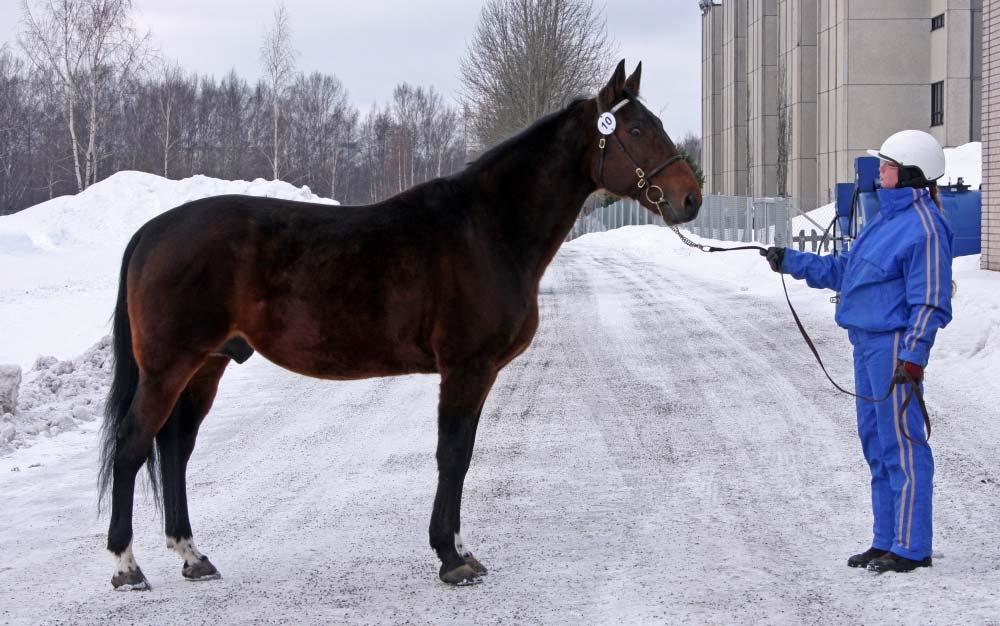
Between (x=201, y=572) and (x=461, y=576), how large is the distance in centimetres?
122

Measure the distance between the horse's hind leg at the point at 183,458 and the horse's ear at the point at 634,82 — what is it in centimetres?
241

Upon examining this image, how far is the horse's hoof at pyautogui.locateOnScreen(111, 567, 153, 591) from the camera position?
4.51 meters

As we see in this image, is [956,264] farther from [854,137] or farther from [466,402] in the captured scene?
[854,137]

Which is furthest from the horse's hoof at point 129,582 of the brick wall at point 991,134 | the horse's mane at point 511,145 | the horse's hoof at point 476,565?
the brick wall at point 991,134

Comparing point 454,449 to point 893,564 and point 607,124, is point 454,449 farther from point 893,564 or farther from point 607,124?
point 893,564

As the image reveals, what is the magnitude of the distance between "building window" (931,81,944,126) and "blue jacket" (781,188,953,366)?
37.7 m

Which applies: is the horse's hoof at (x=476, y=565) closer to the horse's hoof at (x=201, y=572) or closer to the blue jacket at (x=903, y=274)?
the horse's hoof at (x=201, y=572)

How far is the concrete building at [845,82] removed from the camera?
37.9 metres

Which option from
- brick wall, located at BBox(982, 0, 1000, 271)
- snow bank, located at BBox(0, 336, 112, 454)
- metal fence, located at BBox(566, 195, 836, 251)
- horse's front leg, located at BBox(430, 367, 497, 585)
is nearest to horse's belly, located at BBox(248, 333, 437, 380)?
horse's front leg, located at BBox(430, 367, 497, 585)

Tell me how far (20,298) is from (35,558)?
1473cm

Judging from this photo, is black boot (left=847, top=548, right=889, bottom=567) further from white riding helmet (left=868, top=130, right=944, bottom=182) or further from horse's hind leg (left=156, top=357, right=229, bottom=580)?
horse's hind leg (left=156, top=357, right=229, bottom=580)

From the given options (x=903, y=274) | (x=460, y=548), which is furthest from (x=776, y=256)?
(x=460, y=548)

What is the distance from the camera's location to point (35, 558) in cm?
497

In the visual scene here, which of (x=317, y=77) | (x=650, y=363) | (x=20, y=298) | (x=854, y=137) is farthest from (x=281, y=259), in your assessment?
(x=317, y=77)
